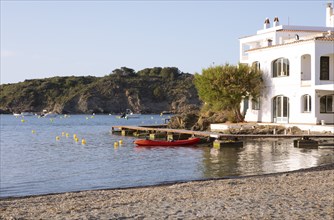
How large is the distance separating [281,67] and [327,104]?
551 cm

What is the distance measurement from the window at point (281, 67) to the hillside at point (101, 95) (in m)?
119

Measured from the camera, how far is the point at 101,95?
17688 cm

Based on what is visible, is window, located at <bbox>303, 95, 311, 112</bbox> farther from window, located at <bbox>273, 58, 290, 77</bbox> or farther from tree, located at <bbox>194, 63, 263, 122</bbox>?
tree, located at <bbox>194, 63, 263, 122</bbox>

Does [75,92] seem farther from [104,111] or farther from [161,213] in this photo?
[161,213]

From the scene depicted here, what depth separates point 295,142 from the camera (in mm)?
35562

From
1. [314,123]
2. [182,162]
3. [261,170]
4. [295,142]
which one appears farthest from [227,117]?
[261,170]

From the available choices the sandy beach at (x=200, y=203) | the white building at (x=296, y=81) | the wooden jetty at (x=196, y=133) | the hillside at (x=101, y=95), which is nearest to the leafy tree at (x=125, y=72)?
the hillside at (x=101, y=95)

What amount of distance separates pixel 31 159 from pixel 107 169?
28.5ft

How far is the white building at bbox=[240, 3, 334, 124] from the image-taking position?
42281mm

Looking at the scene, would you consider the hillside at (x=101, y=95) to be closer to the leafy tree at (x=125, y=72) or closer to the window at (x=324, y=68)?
the leafy tree at (x=125, y=72)

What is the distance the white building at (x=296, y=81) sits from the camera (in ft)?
139

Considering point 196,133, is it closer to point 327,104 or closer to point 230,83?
point 230,83

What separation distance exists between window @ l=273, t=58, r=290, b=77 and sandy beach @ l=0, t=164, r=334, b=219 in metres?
30.0

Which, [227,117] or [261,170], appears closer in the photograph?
[261,170]
